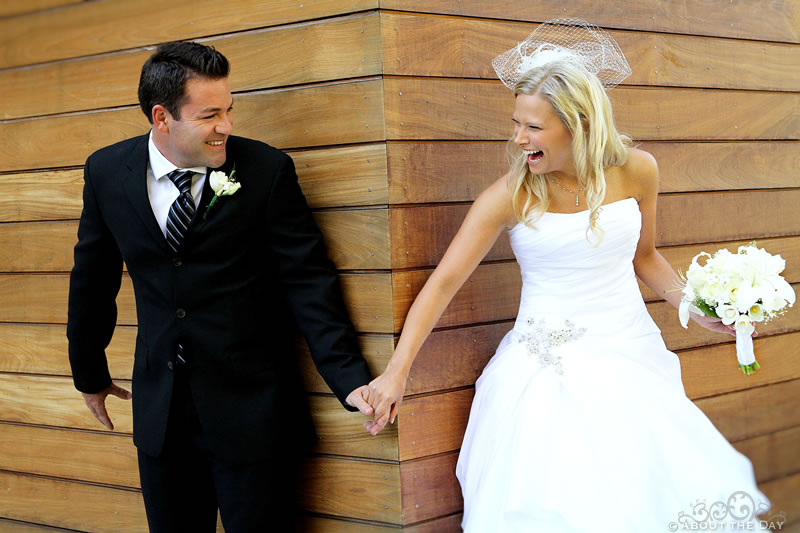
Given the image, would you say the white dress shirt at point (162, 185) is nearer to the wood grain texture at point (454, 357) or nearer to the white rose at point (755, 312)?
the wood grain texture at point (454, 357)

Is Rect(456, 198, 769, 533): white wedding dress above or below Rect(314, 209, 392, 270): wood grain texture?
below

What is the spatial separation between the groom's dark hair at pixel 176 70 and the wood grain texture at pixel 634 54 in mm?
502

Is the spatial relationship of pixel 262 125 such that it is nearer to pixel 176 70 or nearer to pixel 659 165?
pixel 176 70

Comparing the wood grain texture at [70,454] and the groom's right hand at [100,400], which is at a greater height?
the groom's right hand at [100,400]

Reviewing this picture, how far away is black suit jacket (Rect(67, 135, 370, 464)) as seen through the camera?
2670 millimetres

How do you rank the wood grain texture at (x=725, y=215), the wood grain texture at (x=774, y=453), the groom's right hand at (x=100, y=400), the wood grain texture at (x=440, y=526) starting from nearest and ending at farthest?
the wood grain texture at (x=440, y=526)
the groom's right hand at (x=100, y=400)
the wood grain texture at (x=725, y=215)
the wood grain texture at (x=774, y=453)

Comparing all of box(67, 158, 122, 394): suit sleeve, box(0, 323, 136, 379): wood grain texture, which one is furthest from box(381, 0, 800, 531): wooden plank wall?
box(0, 323, 136, 379): wood grain texture

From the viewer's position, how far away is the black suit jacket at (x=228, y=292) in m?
2.67

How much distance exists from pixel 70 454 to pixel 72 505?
0.20 m

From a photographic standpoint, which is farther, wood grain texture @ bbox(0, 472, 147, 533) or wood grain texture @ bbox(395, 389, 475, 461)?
wood grain texture @ bbox(0, 472, 147, 533)

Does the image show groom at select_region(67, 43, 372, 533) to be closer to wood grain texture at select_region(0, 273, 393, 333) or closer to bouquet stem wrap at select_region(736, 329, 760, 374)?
wood grain texture at select_region(0, 273, 393, 333)

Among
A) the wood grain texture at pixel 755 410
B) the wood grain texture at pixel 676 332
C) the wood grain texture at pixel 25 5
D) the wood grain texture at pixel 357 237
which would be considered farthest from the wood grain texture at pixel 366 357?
the wood grain texture at pixel 25 5

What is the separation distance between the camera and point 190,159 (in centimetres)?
264

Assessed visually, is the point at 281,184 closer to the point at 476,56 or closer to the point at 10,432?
the point at 476,56
